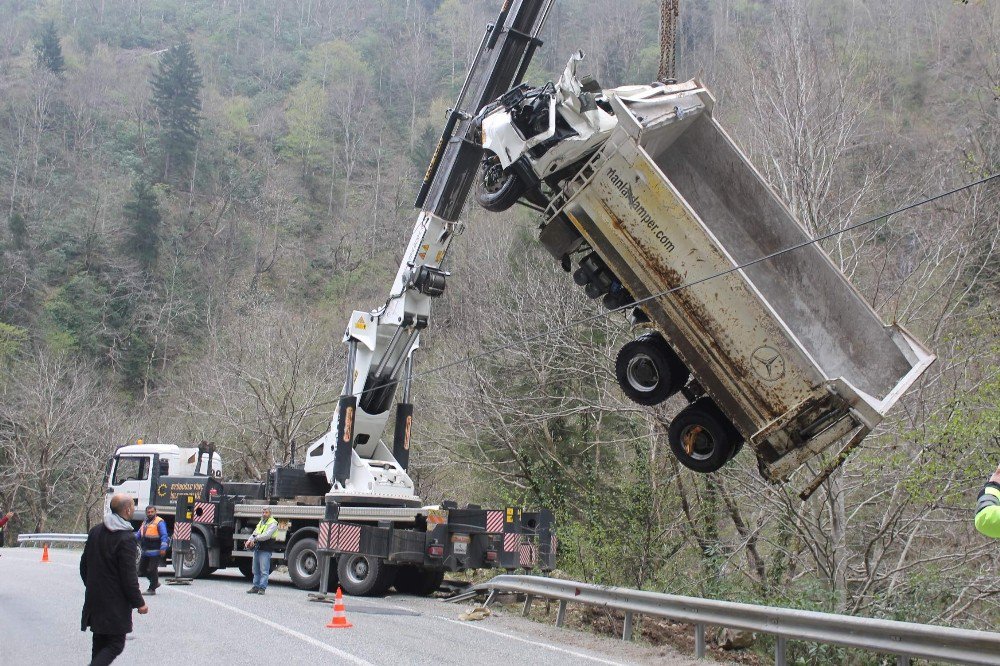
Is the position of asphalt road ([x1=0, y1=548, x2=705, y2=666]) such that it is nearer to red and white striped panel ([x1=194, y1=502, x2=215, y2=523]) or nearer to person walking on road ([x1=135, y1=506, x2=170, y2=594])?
person walking on road ([x1=135, y1=506, x2=170, y2=594])

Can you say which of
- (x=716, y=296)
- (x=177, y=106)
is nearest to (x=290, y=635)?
(x=716, y=296)

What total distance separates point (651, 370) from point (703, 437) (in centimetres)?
78

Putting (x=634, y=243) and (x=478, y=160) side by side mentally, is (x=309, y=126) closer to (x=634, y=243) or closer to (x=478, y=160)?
(x=478, y=160)

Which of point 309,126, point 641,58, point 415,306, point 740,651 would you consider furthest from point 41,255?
point 740,651

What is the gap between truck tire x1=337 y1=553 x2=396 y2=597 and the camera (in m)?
13.3

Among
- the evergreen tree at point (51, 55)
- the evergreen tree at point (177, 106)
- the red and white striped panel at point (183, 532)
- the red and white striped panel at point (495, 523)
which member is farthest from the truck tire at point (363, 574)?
the evergreen tree at point (51, 55)

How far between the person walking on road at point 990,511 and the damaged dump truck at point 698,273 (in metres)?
3.91

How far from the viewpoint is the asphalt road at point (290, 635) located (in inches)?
320

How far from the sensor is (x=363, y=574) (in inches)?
537

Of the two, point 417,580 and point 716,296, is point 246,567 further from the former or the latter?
point 716,296

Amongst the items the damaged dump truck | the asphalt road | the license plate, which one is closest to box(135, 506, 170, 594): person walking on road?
the asphalt road

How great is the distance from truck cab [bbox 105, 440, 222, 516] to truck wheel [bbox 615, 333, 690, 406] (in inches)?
437

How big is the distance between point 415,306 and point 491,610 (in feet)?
14.6

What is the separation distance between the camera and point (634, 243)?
8.19 metres
